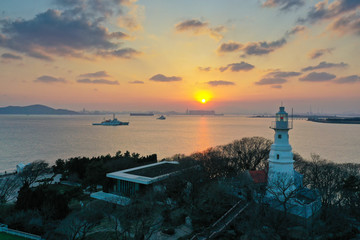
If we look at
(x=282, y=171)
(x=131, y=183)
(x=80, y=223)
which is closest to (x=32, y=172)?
(x=131, y=183)

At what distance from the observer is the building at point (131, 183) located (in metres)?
23.9

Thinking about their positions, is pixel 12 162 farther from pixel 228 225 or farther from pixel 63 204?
pixel 228 225

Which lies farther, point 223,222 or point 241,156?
point 241,156

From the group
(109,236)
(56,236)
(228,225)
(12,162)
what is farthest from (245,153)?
(12,162)

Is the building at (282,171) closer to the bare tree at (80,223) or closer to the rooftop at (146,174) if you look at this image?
the rooftop at (146,174)

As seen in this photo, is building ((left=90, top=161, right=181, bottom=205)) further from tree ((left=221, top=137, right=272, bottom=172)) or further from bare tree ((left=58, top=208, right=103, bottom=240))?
tree ((left=221, top=137, right=272, bottom=172))

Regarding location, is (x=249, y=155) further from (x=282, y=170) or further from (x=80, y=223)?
(x=80, y=223)

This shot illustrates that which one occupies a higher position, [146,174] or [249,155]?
[249,155]

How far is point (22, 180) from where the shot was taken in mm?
30453

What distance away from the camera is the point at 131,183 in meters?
25.4

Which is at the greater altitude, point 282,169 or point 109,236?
point 282,169

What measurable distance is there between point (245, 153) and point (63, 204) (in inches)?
918

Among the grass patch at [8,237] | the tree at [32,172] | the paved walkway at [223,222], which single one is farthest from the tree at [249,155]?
the tree at [32,172]

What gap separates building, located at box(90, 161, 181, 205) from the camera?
23.9 meters
